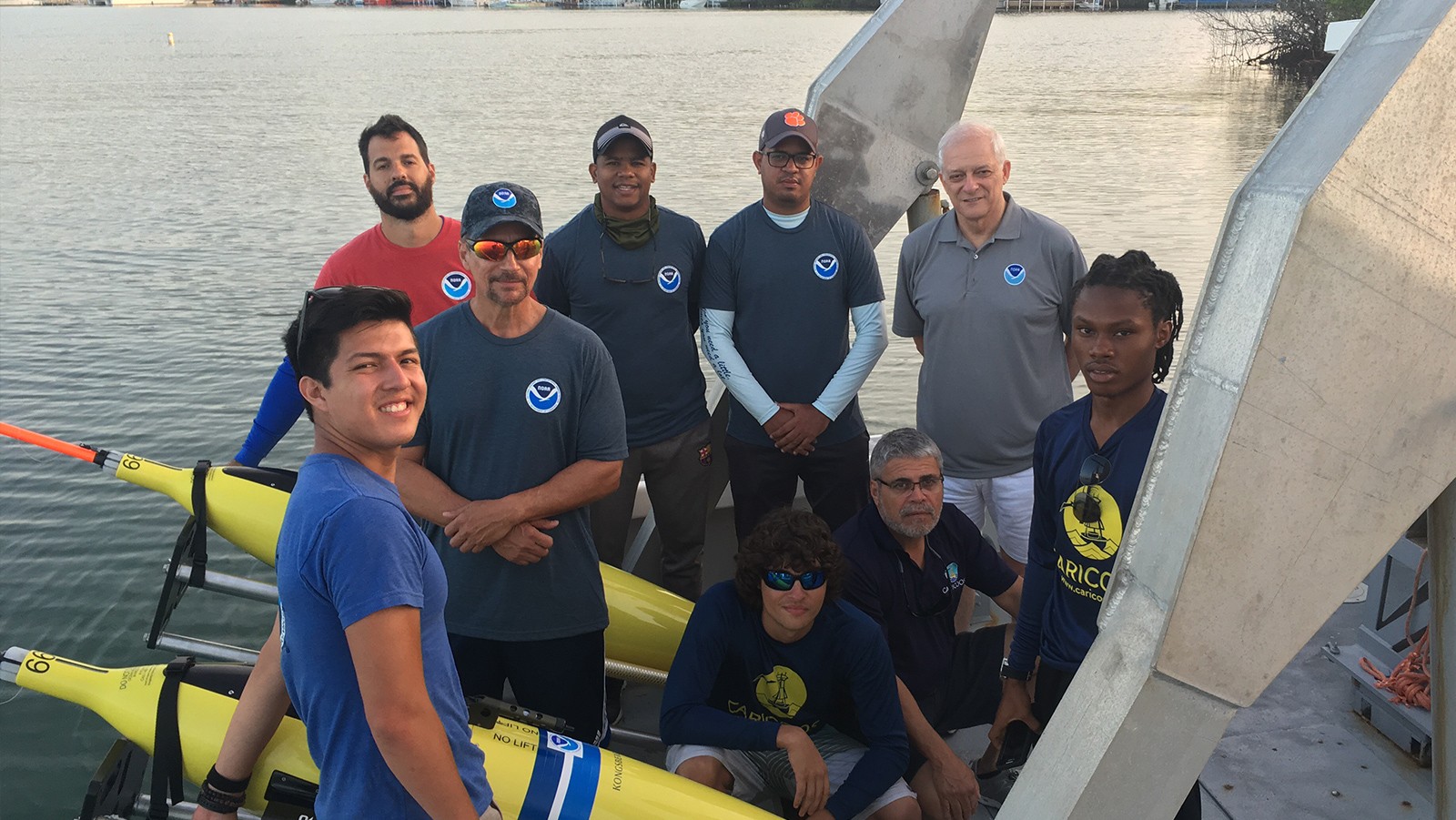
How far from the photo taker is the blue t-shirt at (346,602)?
6.39ft

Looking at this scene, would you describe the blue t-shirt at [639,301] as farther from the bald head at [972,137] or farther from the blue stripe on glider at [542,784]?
the blue stripe on glider at [542,784]

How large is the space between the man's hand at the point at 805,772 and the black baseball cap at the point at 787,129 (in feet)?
7.08

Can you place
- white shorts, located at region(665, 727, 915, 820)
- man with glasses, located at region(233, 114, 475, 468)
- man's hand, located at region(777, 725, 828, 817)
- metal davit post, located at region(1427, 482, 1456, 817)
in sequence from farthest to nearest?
man with glasses, located at region(233, 114, 475, 468) → white shorts, located at region(665, 727, 915, 820) → man's hand, located at region(777, 725, 828, 817) → metal davit post, located at region(1427, 482, 1456, 817)

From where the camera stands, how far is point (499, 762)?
3.07m

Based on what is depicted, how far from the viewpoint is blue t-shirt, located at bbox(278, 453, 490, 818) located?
195 cm

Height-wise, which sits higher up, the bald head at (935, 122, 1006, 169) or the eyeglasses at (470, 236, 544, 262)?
the bald head at (935, 122, 1006, 169)

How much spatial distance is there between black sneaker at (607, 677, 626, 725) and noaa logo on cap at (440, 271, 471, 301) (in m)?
1.57

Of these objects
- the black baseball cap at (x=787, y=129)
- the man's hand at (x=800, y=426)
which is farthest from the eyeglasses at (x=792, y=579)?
the black baseball cap at (x=787, y=129)

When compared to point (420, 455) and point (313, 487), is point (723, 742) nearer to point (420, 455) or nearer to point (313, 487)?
point (420, 455)

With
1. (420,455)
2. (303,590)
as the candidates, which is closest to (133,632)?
(420,455)

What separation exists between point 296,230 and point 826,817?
15.4 metres

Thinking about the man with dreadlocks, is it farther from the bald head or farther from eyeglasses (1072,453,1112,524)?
the bald head

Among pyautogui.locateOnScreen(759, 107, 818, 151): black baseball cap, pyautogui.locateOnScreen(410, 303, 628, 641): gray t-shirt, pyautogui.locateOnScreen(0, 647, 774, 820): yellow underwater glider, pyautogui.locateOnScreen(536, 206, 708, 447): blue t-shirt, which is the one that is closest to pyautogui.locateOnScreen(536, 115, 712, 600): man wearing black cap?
pyautogui.locateOnScreen(536, 206, 708, 447): blue t-shirt

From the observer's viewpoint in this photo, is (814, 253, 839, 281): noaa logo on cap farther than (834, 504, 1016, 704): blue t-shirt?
Yes
